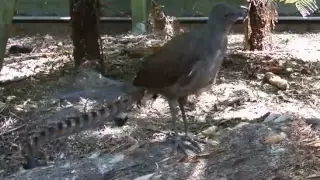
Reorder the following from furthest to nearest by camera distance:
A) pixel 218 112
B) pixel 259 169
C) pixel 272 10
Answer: pixel 272 10
pixel 218 112
pixel 259 169

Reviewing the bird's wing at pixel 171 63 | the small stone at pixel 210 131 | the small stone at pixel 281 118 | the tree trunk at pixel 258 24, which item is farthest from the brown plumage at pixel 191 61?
the tree trunk at pixel 258 24

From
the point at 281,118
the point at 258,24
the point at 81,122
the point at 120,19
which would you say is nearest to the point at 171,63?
the point at 81,122

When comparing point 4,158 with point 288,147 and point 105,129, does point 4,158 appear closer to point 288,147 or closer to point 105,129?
point 105,129

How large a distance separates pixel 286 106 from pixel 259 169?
5.58ft

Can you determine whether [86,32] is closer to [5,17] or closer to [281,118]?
[5,17]

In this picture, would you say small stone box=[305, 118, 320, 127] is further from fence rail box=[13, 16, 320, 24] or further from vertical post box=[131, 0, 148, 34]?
vertical post box=[131, 0, 148, 34]

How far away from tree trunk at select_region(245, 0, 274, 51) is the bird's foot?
9.09 feet

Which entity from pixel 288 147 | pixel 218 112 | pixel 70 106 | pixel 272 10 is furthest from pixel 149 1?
pixel 288 147

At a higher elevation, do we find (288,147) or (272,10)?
(272,10)

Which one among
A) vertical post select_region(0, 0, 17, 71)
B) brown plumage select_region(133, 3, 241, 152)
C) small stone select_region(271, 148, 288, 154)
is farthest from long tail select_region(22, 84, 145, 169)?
small stone select_region(271, 148, 288, 154)

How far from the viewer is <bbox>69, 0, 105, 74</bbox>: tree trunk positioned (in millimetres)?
5680

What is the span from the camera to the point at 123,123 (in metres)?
4.57

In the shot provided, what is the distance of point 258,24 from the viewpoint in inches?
256

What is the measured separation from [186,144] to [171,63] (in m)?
0.52
